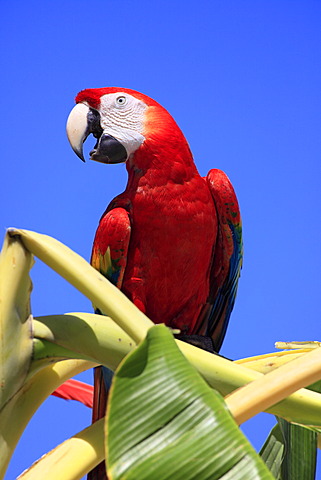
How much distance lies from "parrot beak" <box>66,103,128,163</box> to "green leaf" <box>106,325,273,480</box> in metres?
0.92

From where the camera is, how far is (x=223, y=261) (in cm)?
146

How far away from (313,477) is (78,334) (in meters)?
0.52

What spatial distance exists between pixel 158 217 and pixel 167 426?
33.1 inches

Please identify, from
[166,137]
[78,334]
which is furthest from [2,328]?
[166,137]

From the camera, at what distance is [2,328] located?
A: 621mm

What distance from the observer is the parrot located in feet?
4.39

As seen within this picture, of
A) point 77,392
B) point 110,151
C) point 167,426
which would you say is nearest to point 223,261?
point 110,151

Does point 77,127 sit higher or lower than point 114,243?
higher

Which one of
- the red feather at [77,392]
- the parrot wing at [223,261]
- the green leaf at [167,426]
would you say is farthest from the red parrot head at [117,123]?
the green leaf at [167,426]

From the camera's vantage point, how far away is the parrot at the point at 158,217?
134 cm

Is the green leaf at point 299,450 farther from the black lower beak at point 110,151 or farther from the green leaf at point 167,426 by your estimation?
the black lower beak at point 110,151

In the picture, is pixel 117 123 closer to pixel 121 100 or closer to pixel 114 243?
pixel 121 100

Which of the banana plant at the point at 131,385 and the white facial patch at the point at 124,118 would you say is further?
the white facial patch at the point at 124,118

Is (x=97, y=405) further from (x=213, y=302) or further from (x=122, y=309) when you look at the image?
(x=122, y=309)
